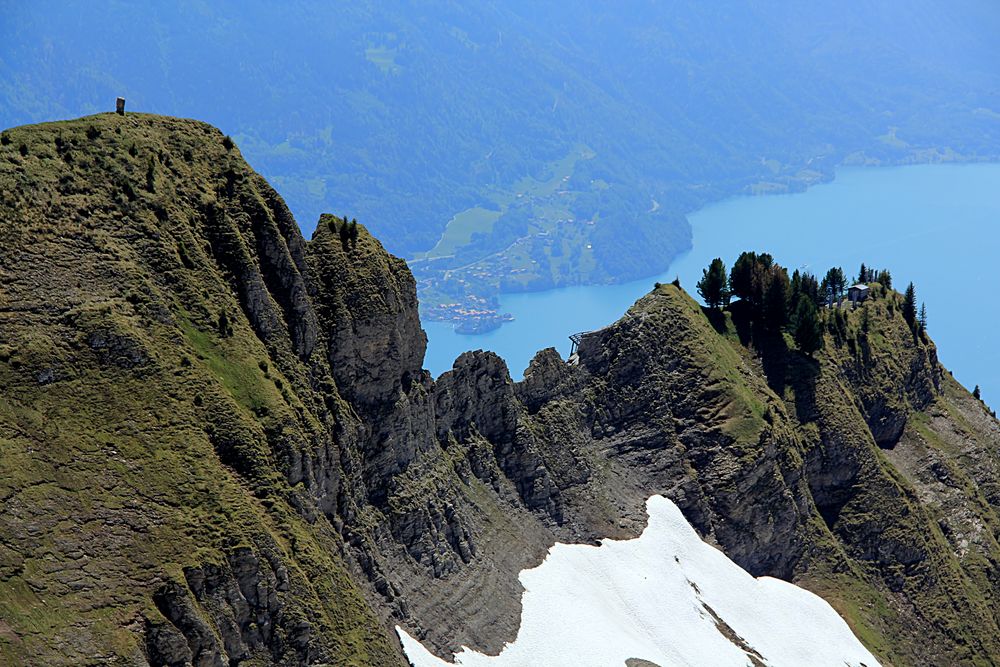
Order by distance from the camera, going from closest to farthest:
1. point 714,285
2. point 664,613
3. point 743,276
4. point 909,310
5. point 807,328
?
1. point 664,613
2. point 807,328
3. point 714,285
4. point 743,276
5. point 909,310

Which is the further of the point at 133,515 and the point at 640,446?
the point at 640,446

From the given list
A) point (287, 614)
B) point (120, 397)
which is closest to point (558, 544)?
point (287, 614)

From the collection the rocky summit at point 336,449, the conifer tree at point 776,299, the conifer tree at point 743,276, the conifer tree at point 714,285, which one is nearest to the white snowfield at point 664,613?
the rocky summit at point 336,449

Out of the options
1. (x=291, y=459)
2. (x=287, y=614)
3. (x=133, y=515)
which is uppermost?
(x=291, y=459)

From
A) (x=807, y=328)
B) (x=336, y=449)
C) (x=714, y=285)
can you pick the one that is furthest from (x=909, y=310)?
(x=336, y=449)

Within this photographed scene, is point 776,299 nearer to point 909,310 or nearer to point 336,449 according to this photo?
point 909,310

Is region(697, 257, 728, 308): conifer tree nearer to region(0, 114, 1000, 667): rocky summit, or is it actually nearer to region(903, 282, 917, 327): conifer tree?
region(0, 114, 1000, 667): rocky summit

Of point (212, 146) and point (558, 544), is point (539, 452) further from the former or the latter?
point (212, 146)

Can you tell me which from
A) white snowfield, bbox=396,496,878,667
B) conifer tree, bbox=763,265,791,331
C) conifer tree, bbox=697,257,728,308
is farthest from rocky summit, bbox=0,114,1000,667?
conifer tree, bbox=763,265,791,331
